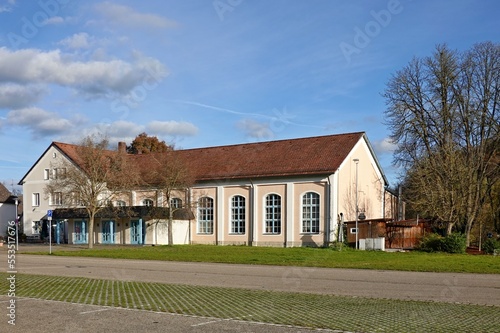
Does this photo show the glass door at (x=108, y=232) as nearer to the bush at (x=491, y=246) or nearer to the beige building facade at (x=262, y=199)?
the beige building facade at (x=262, y=199)

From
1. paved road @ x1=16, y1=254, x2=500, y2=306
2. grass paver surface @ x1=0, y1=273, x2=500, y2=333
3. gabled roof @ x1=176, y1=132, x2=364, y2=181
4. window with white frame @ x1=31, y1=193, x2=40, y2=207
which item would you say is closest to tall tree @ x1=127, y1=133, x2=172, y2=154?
window with white frame @ x1=31, y1=193, x2=40, y2=207

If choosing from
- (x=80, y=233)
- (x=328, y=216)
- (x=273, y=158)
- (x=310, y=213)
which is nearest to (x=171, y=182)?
(x=273, y=158)

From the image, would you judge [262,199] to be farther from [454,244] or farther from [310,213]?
[454,244]

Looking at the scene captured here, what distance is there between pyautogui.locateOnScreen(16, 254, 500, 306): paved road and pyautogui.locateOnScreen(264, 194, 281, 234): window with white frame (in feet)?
60.7

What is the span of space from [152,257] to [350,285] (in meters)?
16.2

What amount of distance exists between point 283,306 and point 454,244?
24.2m

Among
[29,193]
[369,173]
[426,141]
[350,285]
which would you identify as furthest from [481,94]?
[29,193]

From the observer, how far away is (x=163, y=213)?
45312 mm

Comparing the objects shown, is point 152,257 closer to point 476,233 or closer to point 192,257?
point 192,257

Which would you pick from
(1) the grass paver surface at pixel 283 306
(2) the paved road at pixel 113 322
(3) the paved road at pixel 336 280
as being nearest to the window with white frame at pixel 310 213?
(3) the paved road at pixel 336 280

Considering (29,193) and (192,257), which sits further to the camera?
(29,193)

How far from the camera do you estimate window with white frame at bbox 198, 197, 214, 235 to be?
46500 millimetres

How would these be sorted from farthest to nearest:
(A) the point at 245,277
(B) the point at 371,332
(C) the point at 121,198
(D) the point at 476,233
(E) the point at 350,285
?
(C) the point at 121,198 → (D) the point at 476,233 → (A) the point at 245,277 → (E) the point at 350,285 → (B) the point at 371,332

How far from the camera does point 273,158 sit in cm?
4481
